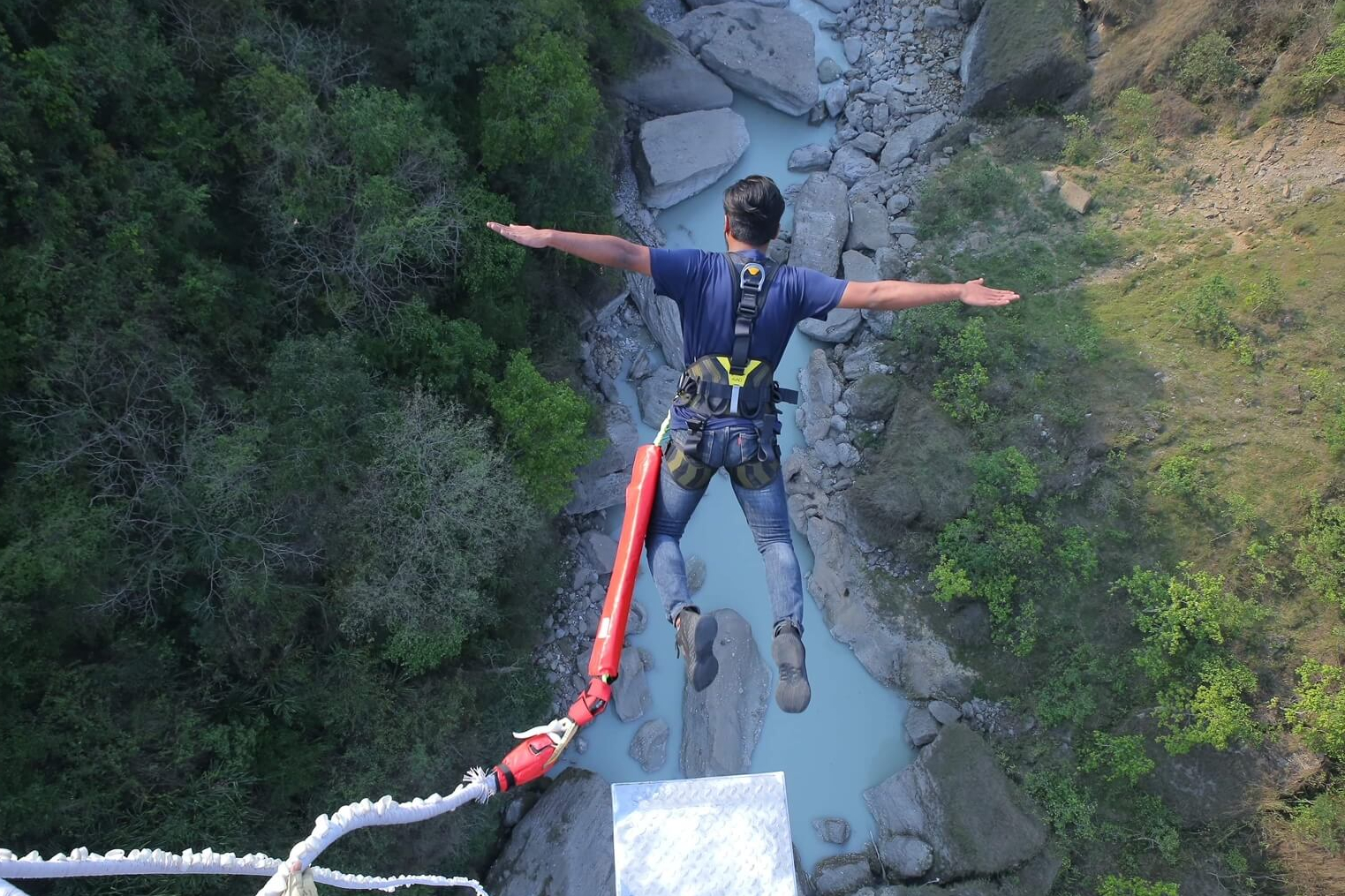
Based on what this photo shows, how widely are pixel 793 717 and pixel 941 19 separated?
38.8 ft

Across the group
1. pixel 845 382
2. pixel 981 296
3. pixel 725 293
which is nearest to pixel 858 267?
pixel 845 382

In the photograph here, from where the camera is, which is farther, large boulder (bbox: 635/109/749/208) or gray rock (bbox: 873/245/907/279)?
large boulder (bbox: 635/109/749/208)

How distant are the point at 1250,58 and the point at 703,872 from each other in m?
14.2

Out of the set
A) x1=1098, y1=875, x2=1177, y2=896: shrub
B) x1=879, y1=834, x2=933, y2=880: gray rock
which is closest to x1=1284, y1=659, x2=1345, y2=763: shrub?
x1=1098, y1=875, x2=1177, y2=896: shrub

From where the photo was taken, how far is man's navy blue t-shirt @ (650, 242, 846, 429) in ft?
16.4

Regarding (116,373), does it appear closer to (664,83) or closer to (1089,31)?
(664,83)

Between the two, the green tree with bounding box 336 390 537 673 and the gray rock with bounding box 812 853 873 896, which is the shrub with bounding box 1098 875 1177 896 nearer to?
the gray rock with bounding box 812 853 873 896

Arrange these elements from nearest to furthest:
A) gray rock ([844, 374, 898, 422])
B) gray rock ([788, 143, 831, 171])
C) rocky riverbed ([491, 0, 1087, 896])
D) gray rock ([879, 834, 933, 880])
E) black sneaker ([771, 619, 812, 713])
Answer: black sneaker ([771, 619, 812, 713]) < gray rock ([879, 834, 933, 880]) < rocky riverbed ([491, 0, 1087, 896]) < gray rock ([844, 374, 898, 422]) < gray rock ([788, 143, 831, 171])

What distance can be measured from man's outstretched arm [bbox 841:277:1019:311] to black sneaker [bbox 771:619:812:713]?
5.85ft

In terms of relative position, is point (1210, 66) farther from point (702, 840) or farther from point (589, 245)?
point (702, 840)

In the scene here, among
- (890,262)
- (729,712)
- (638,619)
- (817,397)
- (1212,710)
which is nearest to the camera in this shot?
(1212,710)

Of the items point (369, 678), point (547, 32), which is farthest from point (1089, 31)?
point (369, 678)

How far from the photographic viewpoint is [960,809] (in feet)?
35.8

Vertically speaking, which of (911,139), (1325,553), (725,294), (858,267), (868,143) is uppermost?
(725,294)
